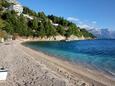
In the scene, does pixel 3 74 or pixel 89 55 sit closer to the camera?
pixel 3 74

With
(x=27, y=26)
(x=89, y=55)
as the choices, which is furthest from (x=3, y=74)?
(x=27, y=26)

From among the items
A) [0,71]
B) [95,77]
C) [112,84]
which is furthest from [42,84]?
[95,77]

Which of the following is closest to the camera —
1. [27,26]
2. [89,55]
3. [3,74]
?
[3,74]

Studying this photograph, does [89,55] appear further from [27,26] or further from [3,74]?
[27,26]

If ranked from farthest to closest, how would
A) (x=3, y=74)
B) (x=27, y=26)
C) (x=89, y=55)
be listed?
(x=27, y=26)
(x=89, y=55)
(x=3, y=74)

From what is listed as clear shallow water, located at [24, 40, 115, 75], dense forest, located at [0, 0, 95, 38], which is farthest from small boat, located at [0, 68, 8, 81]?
dense forest, located at [0, 0, 95, 38]

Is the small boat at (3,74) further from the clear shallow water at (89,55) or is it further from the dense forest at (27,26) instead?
the dense forest at (27,26)

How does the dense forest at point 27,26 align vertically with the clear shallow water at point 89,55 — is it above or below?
above

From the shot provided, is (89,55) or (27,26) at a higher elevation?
(27,26)

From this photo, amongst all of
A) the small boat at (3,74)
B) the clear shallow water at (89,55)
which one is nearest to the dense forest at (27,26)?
the clear shallow water at (89,55)

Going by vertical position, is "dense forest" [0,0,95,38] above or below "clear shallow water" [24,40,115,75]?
above

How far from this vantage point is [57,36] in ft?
534

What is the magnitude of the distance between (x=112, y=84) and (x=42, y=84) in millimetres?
6757

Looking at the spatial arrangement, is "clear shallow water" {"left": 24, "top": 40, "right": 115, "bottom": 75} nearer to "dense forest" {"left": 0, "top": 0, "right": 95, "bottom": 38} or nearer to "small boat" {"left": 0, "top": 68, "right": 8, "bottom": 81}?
"small boat" {"left": 0, "top": 68, "right": 8, "bottom": 81}
